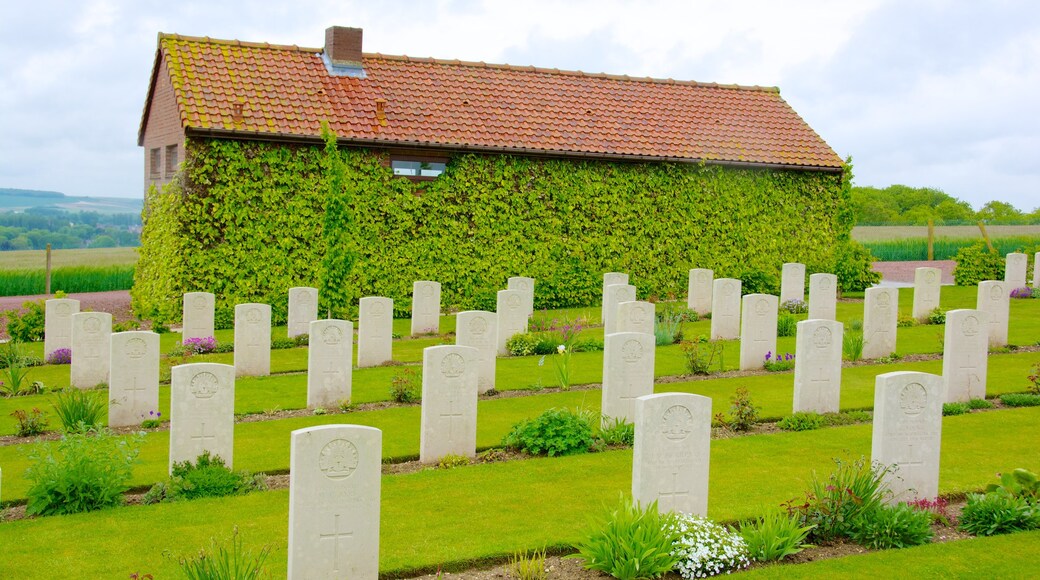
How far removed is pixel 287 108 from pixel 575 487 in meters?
15.0

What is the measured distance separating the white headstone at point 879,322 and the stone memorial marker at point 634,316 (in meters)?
3.71

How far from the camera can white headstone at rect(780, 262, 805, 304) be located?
75.4ft

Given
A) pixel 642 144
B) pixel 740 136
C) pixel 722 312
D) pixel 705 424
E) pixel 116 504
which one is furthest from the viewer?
pixel 740 136

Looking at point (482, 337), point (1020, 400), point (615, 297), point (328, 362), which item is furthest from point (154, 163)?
point (1020, 400)

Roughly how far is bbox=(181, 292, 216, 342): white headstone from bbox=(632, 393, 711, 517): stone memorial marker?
11.9 m

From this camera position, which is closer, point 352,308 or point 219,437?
point 219,437

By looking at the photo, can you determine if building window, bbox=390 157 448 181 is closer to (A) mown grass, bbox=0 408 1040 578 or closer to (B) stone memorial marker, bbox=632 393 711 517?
(A) mown grass, bbox=0 408 1040 578

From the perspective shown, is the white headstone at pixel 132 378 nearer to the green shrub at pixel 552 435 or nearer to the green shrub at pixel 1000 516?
the green shrub at pixel 552 435

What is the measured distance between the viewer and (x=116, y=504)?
923cm

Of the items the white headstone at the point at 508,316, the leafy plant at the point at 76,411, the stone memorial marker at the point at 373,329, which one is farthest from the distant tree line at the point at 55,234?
the leafy plant at the point at 76,411

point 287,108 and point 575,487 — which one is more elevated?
point 287,108

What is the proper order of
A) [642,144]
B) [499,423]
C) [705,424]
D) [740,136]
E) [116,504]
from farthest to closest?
[740,136] < [642,144] < [499,423] < [116,504] < [705,424]

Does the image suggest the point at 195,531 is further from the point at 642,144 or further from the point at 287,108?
the point at 642,144

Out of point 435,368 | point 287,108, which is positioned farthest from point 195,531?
point 287,108
